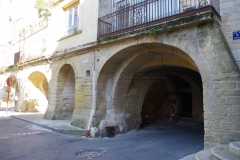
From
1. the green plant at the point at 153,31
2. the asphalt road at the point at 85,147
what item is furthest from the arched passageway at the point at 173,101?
the green plant at the point at 153,31

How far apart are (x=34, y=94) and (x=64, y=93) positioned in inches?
163

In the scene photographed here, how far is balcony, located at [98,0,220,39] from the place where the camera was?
4.51 metres

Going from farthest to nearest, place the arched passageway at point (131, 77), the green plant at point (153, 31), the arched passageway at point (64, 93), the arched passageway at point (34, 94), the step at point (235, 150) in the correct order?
the arched passageway at point (34, 94) < the arched passageway at point (64, 93) < the arched passageway at point (131, 77) < the green plant at point (153, 31) < the step at point (235, 150)

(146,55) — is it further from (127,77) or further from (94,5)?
(94,5)

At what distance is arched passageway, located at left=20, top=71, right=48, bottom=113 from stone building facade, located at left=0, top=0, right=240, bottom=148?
6cm

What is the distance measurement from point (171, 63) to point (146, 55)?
0.87m

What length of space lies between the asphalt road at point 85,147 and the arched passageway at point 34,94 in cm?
559

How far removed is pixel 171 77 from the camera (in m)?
9.91

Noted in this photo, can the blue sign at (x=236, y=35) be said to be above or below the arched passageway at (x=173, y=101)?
above

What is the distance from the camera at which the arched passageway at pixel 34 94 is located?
472 inches

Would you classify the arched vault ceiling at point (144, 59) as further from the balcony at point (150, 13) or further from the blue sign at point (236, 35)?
the blue sign at point (236, 35)

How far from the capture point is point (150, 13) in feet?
19.8

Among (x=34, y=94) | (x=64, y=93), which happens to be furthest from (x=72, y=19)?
(x=34, y=94)

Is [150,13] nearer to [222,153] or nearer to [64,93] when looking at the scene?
[222,153]
